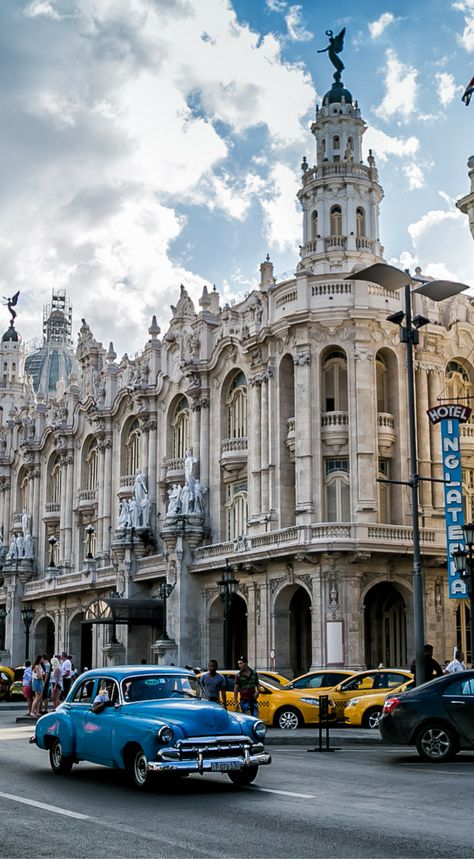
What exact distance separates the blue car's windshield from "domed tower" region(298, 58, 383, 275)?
3517 cm

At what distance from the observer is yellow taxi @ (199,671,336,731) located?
26750mm

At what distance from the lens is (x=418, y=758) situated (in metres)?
18.1

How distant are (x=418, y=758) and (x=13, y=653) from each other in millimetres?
50671

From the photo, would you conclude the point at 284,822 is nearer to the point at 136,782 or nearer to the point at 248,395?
the point at 136,782

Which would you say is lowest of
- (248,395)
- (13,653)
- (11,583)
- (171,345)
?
(13,653)

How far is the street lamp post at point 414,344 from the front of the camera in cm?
2438

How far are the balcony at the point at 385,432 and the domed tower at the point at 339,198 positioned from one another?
332 inches

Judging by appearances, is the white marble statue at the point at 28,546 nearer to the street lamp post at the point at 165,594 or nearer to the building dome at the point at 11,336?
the street lamp post at the point at 165,594

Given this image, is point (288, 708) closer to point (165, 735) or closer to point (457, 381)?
point (165, 735)

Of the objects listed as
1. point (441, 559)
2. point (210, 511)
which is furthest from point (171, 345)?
point (441, 559)

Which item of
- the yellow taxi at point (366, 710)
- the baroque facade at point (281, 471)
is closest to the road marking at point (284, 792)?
the yellow taxi at point (366, 710)

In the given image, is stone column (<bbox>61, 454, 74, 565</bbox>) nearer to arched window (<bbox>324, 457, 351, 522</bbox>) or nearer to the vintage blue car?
arched window (<bbox>324, 457, 351, 522</bbox>)

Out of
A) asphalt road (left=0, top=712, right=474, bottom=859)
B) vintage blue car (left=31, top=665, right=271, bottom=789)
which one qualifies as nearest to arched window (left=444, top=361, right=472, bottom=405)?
asphalt road (left=0, top=712, right=474, bottom=859)

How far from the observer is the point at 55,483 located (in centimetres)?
6825
